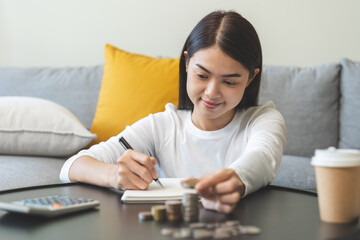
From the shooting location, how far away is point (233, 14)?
1277 mm

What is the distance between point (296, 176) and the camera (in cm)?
185

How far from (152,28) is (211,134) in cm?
146

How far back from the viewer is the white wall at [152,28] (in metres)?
2.38

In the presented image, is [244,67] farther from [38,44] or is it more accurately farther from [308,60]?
[38,44]

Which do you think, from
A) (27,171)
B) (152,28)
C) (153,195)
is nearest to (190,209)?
(153,195)

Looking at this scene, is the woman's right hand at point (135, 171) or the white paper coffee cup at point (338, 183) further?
the woman's right hand at point (135, 171)

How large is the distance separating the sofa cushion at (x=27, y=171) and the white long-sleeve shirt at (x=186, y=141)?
0.47 metres

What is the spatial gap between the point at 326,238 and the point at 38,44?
259cm

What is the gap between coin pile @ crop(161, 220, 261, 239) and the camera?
2.22 ft

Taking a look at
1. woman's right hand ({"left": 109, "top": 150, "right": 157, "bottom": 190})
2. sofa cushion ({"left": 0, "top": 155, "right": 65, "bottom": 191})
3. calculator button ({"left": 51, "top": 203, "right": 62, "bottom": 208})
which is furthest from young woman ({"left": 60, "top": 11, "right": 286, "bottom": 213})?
sofa cushion ({"left": 0, "top": 155, "right": 65, "bottom": 191})

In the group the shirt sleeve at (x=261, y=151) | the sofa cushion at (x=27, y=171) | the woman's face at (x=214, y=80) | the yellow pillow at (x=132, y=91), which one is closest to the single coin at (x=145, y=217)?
the shirt sleeve at (x=261, y=151)

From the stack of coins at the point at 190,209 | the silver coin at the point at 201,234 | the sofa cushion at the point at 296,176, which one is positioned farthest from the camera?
the sofa cushion at the point at 296,176

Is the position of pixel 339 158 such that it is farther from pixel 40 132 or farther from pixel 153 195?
pixel 40 132

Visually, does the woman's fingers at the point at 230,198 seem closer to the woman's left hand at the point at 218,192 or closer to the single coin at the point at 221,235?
the woman's left hand at the point at 218,192
